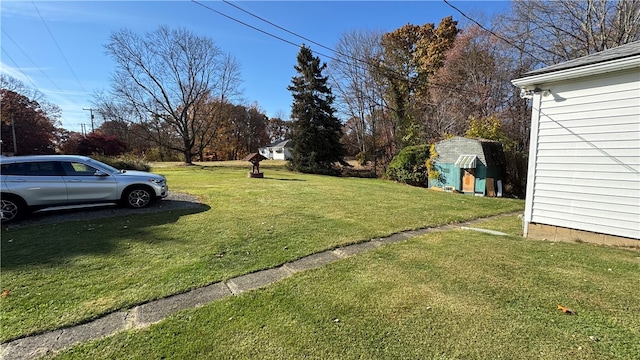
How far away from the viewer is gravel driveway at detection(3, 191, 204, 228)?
6.22 meters

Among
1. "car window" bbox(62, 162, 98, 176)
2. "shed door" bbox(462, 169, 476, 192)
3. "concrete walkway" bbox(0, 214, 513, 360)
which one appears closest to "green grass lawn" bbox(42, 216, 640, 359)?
"concrete walkway" bbox(0, 214, 513, 360)

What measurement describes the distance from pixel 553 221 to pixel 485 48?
58.6ft

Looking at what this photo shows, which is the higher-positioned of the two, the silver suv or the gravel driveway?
the silver suv

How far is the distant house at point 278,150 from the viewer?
49216 mm

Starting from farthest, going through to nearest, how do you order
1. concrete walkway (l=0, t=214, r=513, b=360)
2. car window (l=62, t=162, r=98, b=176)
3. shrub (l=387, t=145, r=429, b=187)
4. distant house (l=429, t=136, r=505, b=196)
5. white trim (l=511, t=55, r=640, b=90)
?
shrub (l=387, t=145, r=429, b=187) → distant house (l=429, t=136, r=505, b=196) → car window (l=62, t=162, r=98, b=176) → white trim (l=511, t=55, r=640, b=90) → concrete walkway (l=0, t=214, r=513, b=360)

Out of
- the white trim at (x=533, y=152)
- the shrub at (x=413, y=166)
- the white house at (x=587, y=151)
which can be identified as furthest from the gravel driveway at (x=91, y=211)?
the shrub at (x=413, y=166)

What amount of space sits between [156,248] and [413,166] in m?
15.7

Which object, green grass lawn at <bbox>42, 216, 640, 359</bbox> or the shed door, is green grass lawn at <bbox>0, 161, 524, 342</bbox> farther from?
the shed door

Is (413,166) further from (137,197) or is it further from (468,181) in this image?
(137,197)

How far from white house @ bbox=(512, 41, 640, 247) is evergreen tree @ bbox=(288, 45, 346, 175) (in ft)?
62.8

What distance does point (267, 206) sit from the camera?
7.84m

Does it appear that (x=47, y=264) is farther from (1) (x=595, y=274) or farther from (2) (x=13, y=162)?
(1) (x=595, y=274)

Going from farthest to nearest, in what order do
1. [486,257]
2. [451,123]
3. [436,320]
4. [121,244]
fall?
[451,123], [121,244], [486,257], [436,320]

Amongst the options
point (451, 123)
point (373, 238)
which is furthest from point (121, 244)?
point (451, 123)
